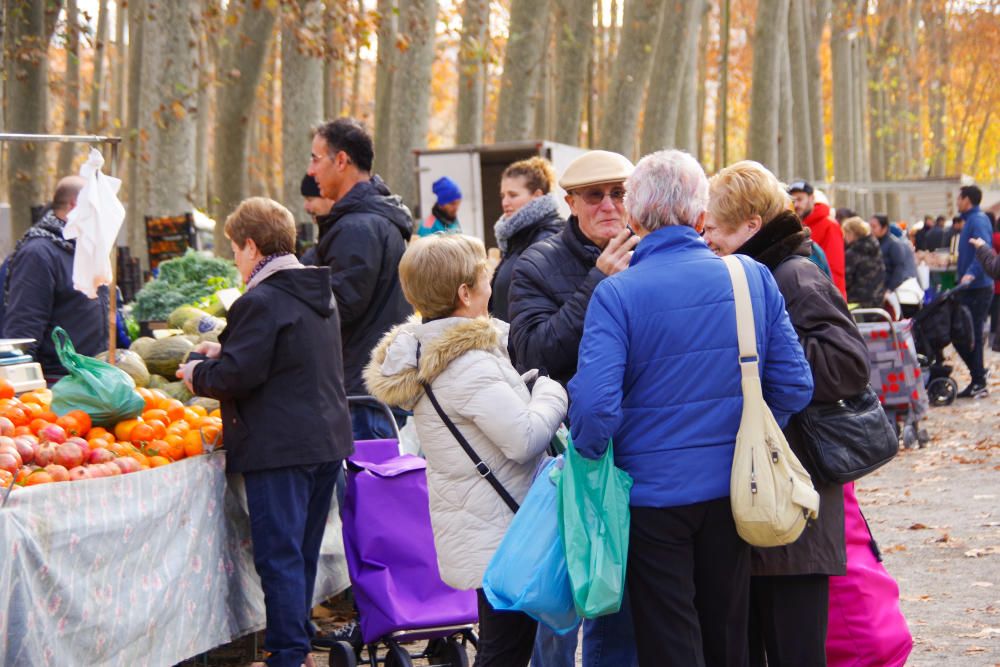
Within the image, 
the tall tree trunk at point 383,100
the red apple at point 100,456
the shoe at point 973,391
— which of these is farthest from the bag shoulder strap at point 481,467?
the tall tree trunk at point 383,100

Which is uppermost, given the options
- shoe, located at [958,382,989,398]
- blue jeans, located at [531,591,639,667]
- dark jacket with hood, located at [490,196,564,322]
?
dark jacket with hood, located at [490,196,564,322]

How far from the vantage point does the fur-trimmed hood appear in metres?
4.18

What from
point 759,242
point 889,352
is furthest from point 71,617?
point 889,352

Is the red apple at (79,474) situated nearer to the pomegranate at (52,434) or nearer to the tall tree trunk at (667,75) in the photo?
the pomegranate at (52,434)

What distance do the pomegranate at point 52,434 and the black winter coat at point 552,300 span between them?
5.62ft

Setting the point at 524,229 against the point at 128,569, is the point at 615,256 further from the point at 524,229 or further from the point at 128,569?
the point at 128,569

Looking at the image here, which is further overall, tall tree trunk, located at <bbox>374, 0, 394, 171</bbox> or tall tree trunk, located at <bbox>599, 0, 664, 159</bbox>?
tall tree trunk, located at <bbox>374, 0, 394, 171</bbox>

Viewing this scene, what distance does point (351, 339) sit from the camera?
6.43m

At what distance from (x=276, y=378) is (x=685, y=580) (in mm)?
2053

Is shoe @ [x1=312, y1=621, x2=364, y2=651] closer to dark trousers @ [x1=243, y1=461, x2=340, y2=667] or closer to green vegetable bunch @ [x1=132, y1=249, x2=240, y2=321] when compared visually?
dark trousers @ [x1=243, y1=461, x2=340, y2=667]

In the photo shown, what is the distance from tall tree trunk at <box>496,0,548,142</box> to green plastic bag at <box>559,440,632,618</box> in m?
17.5

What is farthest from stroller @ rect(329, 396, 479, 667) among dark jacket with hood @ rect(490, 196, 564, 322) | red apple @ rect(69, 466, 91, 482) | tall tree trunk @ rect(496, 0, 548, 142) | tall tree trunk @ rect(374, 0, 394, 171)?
tall tree trunk @ rect(374, 0, 394, 171)

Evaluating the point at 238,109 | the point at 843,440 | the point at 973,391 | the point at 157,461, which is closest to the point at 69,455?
the point at 157,461

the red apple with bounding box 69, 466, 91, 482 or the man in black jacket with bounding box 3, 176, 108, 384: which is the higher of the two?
the man in black jacket with bounding box 3, 176, 108, 384
